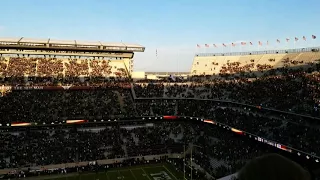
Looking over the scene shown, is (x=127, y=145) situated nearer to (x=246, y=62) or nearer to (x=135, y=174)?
(x=135, y=174)

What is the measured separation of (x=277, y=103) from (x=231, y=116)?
310 inches

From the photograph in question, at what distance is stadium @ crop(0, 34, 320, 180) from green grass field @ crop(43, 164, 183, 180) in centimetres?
14

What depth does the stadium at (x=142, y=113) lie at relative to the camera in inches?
1561

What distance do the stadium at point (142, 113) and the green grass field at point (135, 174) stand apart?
0.14m

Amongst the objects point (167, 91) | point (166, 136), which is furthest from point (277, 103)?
point (167, 91)

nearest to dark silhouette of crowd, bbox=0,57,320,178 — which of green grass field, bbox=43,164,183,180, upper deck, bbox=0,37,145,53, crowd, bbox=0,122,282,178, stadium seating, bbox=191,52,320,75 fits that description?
crowd, bbox=0,122,282,178

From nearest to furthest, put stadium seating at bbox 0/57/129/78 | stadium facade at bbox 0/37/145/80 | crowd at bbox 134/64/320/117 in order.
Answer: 1. crowd at bbox 134/64/320/117
2. stadium seating at bbox 0/57/129/78
3. stadium facade at bbox 0/37/145/80

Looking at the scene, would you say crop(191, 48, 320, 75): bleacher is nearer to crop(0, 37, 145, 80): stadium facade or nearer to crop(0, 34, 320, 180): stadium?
crop(0, 34, 320, 180): stadium

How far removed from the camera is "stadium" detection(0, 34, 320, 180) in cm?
3966

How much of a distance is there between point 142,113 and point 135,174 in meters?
16.5

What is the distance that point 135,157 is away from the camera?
46656 millimetres

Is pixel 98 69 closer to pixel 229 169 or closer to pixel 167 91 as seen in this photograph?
pixel 167 91

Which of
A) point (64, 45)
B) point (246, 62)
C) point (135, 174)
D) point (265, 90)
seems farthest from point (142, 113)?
point (246, 62)

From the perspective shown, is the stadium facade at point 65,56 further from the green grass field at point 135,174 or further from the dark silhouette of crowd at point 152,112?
the green grass field at point 135,174
